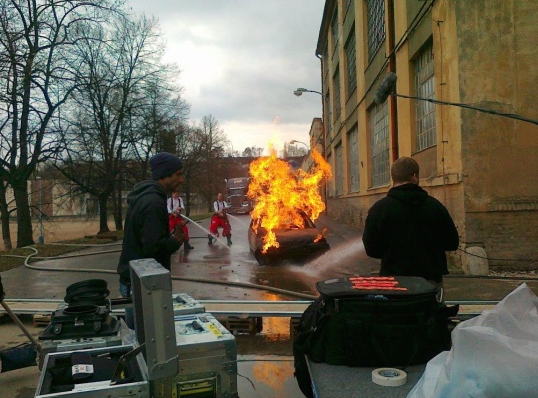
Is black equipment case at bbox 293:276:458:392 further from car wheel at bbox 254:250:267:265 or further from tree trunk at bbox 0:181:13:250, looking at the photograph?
tree trunk at bbox 0:181:13:250

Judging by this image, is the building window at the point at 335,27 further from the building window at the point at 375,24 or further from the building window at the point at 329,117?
the building window at the point at 375,24

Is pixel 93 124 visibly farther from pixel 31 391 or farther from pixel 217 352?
pixel 217 352

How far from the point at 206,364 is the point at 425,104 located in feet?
36.0

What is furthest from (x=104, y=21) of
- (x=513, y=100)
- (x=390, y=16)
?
(x=513, y=100)

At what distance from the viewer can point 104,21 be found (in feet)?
67.6

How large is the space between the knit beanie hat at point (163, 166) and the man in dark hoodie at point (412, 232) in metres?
1.61

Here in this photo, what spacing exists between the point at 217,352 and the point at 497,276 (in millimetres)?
7498

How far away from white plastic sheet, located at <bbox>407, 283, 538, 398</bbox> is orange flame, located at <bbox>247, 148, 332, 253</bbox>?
8.95 metres

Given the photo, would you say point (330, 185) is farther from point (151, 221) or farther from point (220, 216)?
point (151, 221)

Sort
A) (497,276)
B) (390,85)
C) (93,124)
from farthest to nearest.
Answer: (93,124) → (497,276) → (390,85)

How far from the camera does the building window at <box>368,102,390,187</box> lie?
17188 millimetres

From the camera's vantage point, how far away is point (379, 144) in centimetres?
1841

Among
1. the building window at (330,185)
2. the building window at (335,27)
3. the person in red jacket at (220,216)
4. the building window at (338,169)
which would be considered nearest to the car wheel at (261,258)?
the person in red jacket at (220,216)

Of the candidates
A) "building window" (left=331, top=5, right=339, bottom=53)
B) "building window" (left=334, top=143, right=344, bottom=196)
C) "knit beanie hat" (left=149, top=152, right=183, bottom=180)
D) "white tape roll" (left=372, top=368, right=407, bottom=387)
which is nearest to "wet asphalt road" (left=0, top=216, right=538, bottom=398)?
"white tape roll" (left=372, top=368, right=407, bottom=387)
